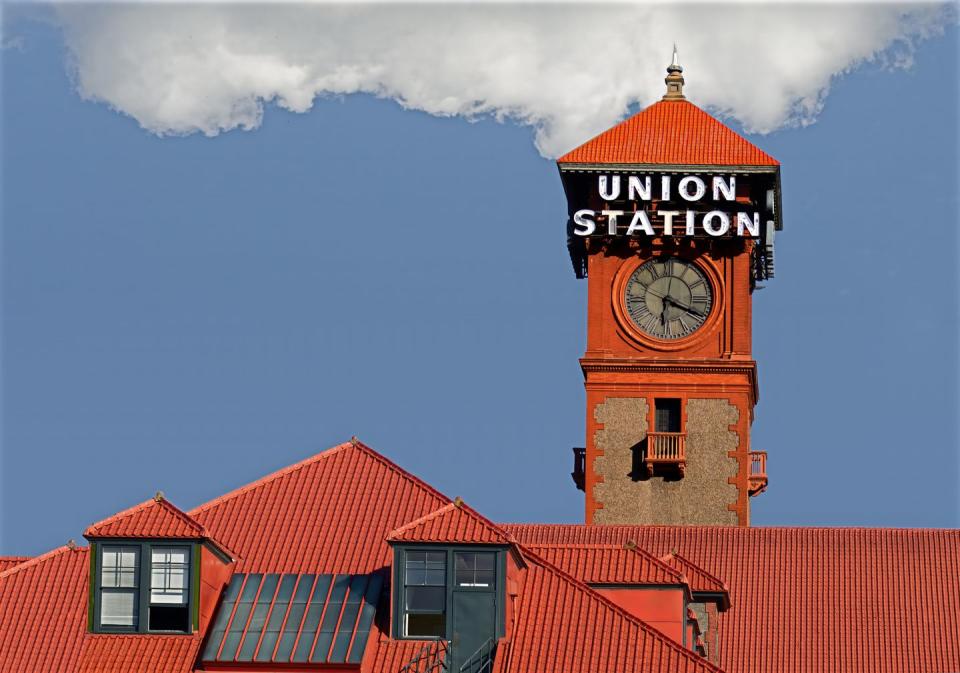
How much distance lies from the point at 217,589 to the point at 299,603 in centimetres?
198

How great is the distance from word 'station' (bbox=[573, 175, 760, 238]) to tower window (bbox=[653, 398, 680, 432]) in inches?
244

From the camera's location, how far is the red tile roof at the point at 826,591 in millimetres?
90438

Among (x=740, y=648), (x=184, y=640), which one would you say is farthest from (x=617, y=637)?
(x=740, y=648)

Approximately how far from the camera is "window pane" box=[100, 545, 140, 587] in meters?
64.9

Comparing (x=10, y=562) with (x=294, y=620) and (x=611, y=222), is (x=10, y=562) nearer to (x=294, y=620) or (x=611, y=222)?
(x=294, y=620)

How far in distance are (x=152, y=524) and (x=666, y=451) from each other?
42.2m

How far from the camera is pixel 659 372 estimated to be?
106 meters

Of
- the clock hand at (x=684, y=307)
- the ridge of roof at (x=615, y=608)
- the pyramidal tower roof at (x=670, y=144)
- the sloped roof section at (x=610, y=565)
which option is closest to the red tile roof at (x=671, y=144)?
the pyramidal tower roof at (x=670, y=144)

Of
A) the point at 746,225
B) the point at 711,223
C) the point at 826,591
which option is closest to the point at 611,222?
the point at 711,223

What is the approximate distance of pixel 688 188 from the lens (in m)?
106

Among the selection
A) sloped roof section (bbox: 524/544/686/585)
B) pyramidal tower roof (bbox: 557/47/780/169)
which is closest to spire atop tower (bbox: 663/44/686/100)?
pyramidal tower roof (bbox: 557/47/780/169)

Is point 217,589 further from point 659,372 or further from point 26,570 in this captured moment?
point 659,372

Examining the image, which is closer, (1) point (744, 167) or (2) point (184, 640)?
(2) point (184, 640)

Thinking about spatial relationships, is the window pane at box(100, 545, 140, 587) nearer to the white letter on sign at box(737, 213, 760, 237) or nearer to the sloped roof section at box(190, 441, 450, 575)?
the sloped roof section at box(190, 441, 450, 575)
